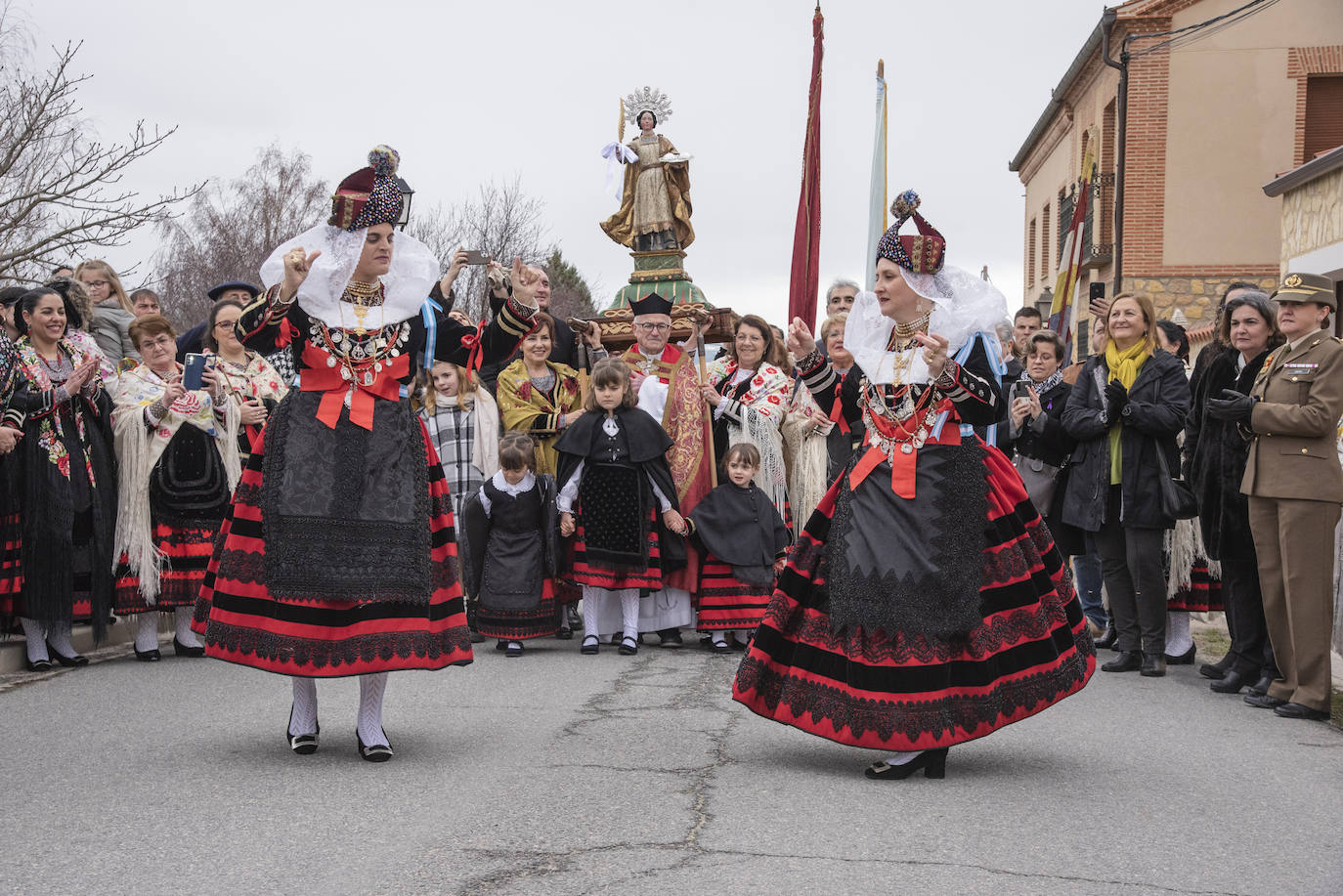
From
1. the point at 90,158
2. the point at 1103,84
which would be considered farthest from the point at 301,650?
the point at 1103,84

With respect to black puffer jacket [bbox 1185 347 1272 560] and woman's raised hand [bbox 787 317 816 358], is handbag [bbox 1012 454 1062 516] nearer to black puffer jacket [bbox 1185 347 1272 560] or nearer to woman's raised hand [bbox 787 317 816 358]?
black puffer jacket [bbox 1185 347 1272 560]

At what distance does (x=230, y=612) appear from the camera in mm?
5504

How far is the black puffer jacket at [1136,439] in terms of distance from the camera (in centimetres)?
815

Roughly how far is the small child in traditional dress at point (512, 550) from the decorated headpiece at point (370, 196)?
11.9ft

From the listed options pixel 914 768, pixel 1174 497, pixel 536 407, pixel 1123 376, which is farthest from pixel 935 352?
pixel 536 407

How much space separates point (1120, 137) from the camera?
24031mm

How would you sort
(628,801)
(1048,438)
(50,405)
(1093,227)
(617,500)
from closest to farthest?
(628,801) < (50,405) < (1048,438) < (617,500) < (1093,227)

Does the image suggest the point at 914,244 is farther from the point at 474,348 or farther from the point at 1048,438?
the point at 1048,438

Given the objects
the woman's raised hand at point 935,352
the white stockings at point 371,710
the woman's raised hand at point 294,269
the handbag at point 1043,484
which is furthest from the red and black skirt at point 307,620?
the handbag at point 1043,484

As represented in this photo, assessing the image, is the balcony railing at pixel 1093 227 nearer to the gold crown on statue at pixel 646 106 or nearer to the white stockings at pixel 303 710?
the gold crown on statue at pixel 646 106

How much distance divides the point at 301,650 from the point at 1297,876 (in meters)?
3.33

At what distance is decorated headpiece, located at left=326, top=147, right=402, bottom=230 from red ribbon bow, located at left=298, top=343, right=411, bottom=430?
1.64ft

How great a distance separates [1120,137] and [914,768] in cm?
2069

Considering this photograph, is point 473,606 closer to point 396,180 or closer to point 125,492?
point 125,492
